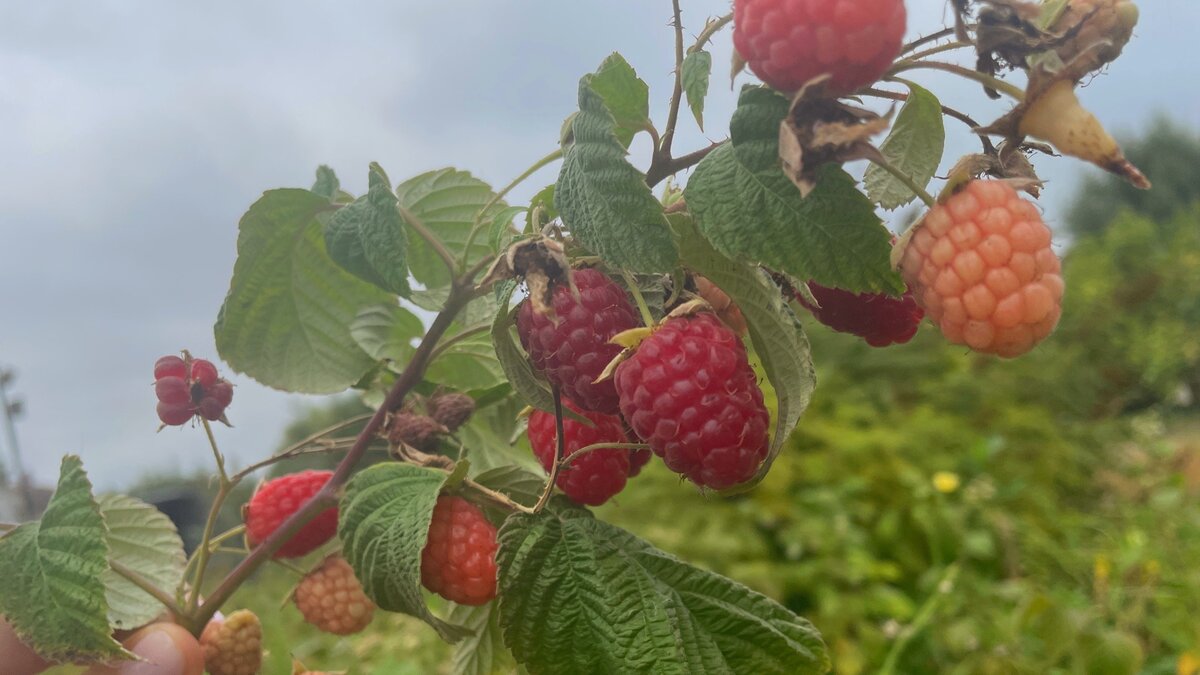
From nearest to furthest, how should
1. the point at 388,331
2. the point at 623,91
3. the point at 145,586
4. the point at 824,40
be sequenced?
1. the point at 824,40
2. the point at 623,91
3. the point at 145,586
4. the point at 388,331

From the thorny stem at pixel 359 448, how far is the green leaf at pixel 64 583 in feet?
0.27

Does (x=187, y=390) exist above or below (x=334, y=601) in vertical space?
above

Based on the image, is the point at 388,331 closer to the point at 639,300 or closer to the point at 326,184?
the point at 326,184

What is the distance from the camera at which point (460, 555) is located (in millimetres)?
508

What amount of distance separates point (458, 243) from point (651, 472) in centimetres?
190

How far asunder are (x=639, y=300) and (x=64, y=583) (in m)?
0.35

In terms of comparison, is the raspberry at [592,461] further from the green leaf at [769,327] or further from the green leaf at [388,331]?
the green leaf at [388,331]

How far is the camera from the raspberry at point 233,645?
613 millimetres

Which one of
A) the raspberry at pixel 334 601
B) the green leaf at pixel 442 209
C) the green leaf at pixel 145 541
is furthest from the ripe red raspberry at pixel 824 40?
the green leaf at pixel 145 541

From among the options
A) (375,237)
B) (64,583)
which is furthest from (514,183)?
(64,583)

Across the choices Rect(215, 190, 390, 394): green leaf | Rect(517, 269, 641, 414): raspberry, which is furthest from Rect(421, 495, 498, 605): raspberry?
Rect(215, 190, 390, 394): green leaf

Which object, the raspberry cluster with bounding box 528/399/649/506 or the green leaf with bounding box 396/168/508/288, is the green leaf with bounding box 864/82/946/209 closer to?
the raspberry cluster with bounding box 528/399/649/506

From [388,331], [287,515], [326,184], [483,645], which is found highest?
[326,184]

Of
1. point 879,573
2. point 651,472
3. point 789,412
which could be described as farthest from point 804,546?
point 789,412
